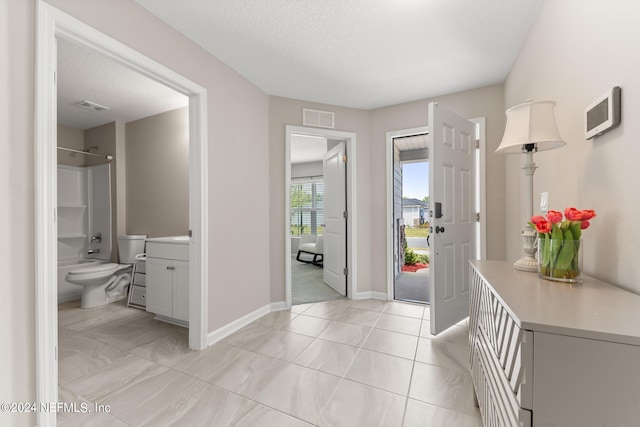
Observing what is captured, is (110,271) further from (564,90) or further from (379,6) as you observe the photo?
(564,90)

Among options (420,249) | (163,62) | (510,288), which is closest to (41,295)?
(163,62)

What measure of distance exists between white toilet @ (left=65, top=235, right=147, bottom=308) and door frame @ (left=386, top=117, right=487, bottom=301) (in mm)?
3279

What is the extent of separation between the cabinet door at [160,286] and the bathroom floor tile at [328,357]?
141 cm

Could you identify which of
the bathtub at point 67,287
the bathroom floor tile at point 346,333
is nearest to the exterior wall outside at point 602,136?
the bathroom floor tile at point 346,333

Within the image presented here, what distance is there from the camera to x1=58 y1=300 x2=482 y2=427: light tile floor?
1.44 meters

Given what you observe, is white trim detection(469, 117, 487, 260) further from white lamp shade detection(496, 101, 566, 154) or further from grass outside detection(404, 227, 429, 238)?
grass outside detection(404, 227, 429, 238)

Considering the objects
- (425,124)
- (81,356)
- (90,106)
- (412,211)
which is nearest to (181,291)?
(81,356)

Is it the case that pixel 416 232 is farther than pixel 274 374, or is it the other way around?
pixel 416 232

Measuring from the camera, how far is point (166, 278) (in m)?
2.60

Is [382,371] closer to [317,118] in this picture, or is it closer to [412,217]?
[317,118]

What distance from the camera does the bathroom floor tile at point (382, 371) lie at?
169cm

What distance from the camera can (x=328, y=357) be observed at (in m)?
2.03

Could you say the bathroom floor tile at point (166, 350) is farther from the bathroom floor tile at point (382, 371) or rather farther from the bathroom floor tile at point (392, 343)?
the bathroom floor tile at point (392, 343)

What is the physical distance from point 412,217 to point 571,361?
616 centimetres
